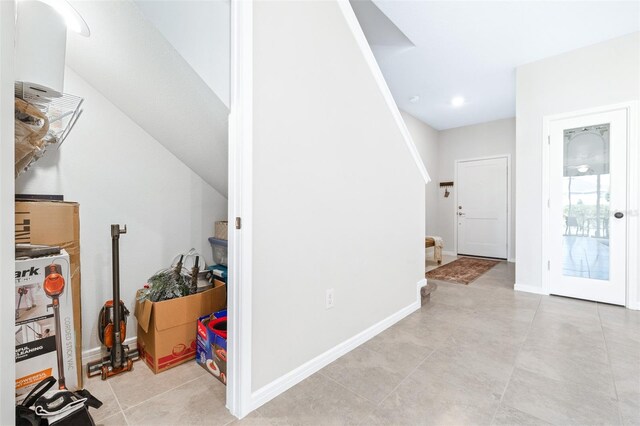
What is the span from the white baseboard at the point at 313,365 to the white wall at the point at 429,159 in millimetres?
3970

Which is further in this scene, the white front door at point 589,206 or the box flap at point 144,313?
the white front door at point 589,206

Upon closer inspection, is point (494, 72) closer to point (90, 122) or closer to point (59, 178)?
point (90, 122)

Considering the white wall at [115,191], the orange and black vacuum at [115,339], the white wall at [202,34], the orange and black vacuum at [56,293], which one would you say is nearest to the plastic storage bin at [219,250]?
the white wall at [115,191]

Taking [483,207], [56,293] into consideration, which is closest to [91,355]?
[56,293]

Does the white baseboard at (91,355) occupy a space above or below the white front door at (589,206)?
below

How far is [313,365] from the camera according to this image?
1.61m

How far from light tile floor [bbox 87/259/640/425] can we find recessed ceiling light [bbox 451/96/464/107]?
135 inches

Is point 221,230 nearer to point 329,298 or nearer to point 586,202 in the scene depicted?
point 329,298

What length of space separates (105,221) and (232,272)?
1172 millimetres

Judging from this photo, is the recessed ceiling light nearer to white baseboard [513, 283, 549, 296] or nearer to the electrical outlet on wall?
white baseboard [513, 283, 549, 296]

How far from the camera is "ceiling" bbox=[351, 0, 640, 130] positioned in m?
2.45

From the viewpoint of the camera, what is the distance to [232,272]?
4.21ft

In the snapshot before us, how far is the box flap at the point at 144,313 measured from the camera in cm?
166

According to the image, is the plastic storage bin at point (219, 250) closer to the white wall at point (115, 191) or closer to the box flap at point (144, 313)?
the white wall at point (115, 191)
